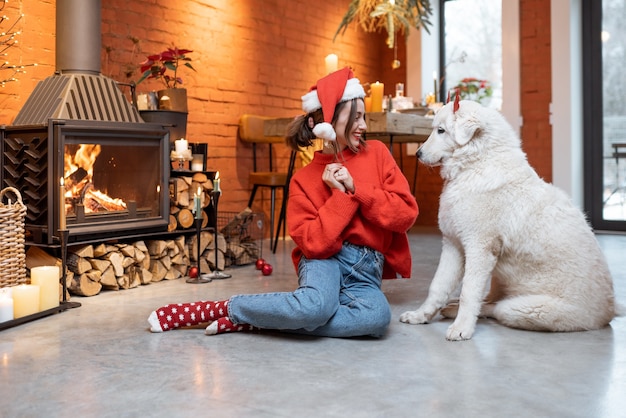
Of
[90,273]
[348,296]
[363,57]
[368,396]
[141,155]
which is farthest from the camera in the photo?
[363,57]

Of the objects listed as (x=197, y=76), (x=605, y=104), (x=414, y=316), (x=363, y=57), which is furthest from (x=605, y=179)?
(x=414, y=316)

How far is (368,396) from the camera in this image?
5.55 ft

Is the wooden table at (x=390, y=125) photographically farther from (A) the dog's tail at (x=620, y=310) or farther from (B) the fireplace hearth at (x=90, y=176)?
(A) the dog's tail at (x=620, y=310)

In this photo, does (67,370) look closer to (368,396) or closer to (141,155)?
(368,396)

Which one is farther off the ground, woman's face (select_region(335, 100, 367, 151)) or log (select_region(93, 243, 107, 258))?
woman's face (select_region(335, 100, 367, 151))

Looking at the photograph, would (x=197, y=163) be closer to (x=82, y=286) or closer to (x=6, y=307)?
(x=82, y=286)

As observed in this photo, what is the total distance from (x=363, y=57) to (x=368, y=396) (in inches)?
211

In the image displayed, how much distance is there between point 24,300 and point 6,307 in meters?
0.12

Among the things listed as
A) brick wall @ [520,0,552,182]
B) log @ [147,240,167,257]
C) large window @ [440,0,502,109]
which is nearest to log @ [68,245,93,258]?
log @ [147,240,167,257]

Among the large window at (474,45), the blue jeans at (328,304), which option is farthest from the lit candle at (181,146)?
the large window at (474,45)

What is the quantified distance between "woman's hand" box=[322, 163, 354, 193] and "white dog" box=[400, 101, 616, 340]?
33cm

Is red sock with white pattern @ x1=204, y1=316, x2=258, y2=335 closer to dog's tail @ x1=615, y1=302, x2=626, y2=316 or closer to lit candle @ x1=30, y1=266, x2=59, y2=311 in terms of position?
→ lit candle @ x1=30, y1=266, x2=59, y2=311

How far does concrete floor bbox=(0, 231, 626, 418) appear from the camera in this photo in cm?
162

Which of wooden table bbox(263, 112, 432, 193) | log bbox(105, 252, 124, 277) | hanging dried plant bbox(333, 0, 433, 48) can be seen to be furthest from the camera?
hanging dried plant bbox(333, 0, 433, 48)
